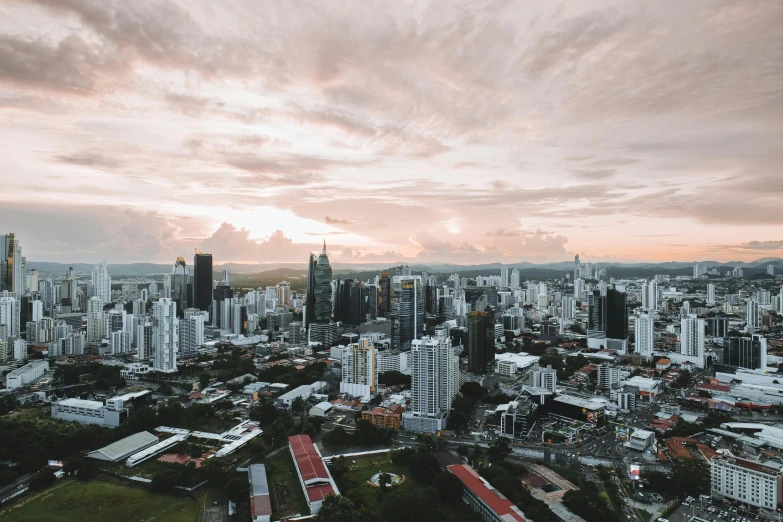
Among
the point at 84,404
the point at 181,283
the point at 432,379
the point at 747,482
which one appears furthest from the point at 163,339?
the point at 747,482

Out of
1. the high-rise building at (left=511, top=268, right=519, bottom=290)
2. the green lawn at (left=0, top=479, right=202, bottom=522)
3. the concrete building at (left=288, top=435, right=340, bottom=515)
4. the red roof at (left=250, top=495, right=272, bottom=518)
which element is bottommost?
the green lawn at (left=0, top=479, right=202, bottom=522)

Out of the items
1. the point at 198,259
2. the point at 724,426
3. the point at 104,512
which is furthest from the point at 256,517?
the point at 198,259

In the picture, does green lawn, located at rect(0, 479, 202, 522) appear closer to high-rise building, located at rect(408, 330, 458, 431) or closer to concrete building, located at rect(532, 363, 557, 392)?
high-rise building, located at rect(408, 330, 458, 431)

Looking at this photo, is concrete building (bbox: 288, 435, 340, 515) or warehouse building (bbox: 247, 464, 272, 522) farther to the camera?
concrete building (bbox: 288, 435, 340, 515)

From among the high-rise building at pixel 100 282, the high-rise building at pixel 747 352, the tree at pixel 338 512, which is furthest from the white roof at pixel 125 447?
the high-rise building at pixel 100 282

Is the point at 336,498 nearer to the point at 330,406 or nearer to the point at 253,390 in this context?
the point at 330,406

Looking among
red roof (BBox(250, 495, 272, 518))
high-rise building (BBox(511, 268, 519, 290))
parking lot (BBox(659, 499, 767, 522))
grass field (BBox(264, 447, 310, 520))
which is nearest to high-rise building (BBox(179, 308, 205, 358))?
grass field (BBox(264, 447, 310, 520))
